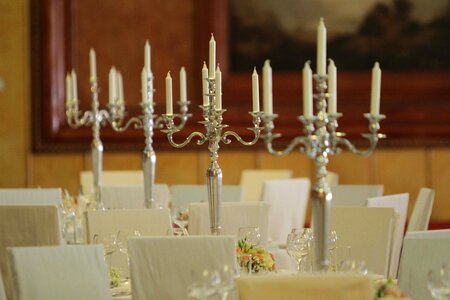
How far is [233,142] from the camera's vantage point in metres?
12.6

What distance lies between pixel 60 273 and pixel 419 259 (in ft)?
5.75

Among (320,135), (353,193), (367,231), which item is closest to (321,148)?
(320,135)

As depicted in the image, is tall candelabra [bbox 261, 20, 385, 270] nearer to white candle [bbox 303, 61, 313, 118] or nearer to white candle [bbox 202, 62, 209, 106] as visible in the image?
white candle [bbox 303, 61, 313, 118]

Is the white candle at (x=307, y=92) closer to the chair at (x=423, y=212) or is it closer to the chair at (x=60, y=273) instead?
the chair at (x=60, y=273)

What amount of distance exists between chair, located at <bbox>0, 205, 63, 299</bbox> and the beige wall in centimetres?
577

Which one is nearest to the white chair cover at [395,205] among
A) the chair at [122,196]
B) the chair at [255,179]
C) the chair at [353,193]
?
the chair at [353,193]

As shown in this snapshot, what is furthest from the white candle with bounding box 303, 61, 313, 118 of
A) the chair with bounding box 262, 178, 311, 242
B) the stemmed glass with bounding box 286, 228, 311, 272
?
the chair with bounding box 262, 178, 311, 242

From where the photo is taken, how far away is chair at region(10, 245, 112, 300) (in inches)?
198

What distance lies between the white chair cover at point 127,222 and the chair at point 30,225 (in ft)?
0.74

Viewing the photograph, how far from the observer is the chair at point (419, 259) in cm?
563

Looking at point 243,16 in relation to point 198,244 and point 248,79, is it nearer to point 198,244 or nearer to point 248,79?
point 248,79

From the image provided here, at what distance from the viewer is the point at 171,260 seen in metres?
5.39

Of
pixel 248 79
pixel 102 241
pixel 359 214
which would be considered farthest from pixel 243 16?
pixel 102 241

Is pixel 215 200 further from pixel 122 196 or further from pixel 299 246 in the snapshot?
pixel 122 196
